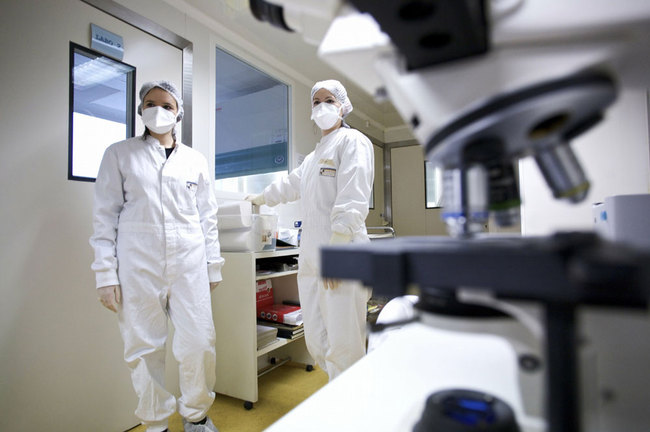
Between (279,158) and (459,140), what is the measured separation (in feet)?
8.31

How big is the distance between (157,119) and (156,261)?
2.04 ft

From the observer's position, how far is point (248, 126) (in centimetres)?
265

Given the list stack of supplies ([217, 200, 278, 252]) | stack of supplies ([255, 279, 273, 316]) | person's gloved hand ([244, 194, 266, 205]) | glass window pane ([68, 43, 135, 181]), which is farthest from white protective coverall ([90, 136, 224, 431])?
stack of supplies ([255, 279, 273, 316])

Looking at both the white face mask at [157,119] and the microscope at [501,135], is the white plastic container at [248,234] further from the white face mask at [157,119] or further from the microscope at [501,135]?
the microscope at [501,135]

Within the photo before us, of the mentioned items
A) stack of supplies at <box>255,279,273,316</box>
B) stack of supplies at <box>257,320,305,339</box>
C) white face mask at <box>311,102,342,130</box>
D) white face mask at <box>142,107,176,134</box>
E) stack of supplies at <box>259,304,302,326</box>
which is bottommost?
stack of supplies at <box>257,320,305,339</box>

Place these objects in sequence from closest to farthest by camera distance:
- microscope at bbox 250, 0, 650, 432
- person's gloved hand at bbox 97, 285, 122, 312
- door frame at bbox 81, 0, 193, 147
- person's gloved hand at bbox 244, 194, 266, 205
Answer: microscope at bbox 250, 0, 650, 432 < person's gloved hand at bbox 97, 285, 122, 312 < door frame at bbox 81, 0, 193, 147 < person's gloved hand at bbox 244, 194, 266, 205

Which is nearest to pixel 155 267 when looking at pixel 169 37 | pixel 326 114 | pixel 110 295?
pixel 110 295

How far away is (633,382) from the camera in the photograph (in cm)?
37

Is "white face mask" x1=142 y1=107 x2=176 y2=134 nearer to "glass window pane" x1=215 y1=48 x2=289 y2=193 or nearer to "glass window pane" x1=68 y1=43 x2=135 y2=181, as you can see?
"glass window pane" x1=68 y1=43 x2=135 y2=181

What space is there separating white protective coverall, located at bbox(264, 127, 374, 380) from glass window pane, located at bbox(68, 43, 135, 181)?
0.96m

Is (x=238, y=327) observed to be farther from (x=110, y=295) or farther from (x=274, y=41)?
(x=274, y=41)

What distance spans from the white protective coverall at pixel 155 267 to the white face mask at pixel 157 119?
2.7 inches

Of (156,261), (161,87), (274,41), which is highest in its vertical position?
(274,41)

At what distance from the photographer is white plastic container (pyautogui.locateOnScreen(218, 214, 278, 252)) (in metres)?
1.92
